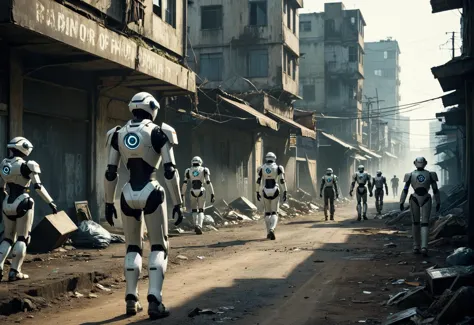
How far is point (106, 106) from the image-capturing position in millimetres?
16750

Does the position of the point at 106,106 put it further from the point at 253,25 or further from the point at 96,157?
the point at 253,25

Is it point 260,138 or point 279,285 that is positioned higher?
point 260,138

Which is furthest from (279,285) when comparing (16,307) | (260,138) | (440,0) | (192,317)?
(260,138)

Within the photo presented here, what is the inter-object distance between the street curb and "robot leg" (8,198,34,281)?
680 mm

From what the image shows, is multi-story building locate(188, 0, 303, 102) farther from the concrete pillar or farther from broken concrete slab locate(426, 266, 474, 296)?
broken concrete slab locate(426, 266, 474, 296)

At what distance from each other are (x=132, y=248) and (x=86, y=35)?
7020mm

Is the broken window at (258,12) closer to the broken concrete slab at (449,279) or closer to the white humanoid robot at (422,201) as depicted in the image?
the white humanoid robot at (422,201)

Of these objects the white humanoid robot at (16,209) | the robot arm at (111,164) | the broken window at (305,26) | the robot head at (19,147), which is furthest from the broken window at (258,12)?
the robot arm at (111,164)

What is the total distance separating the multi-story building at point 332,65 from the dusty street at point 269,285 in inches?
1722

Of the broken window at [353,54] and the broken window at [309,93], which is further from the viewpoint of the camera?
the broken window at [353,54]

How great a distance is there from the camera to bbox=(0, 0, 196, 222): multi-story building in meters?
11.4

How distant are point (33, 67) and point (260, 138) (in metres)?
20.2

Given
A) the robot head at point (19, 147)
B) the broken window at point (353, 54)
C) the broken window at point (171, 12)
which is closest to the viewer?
the robot head at point (19, 147)

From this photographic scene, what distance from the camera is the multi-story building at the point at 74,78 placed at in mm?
11414
